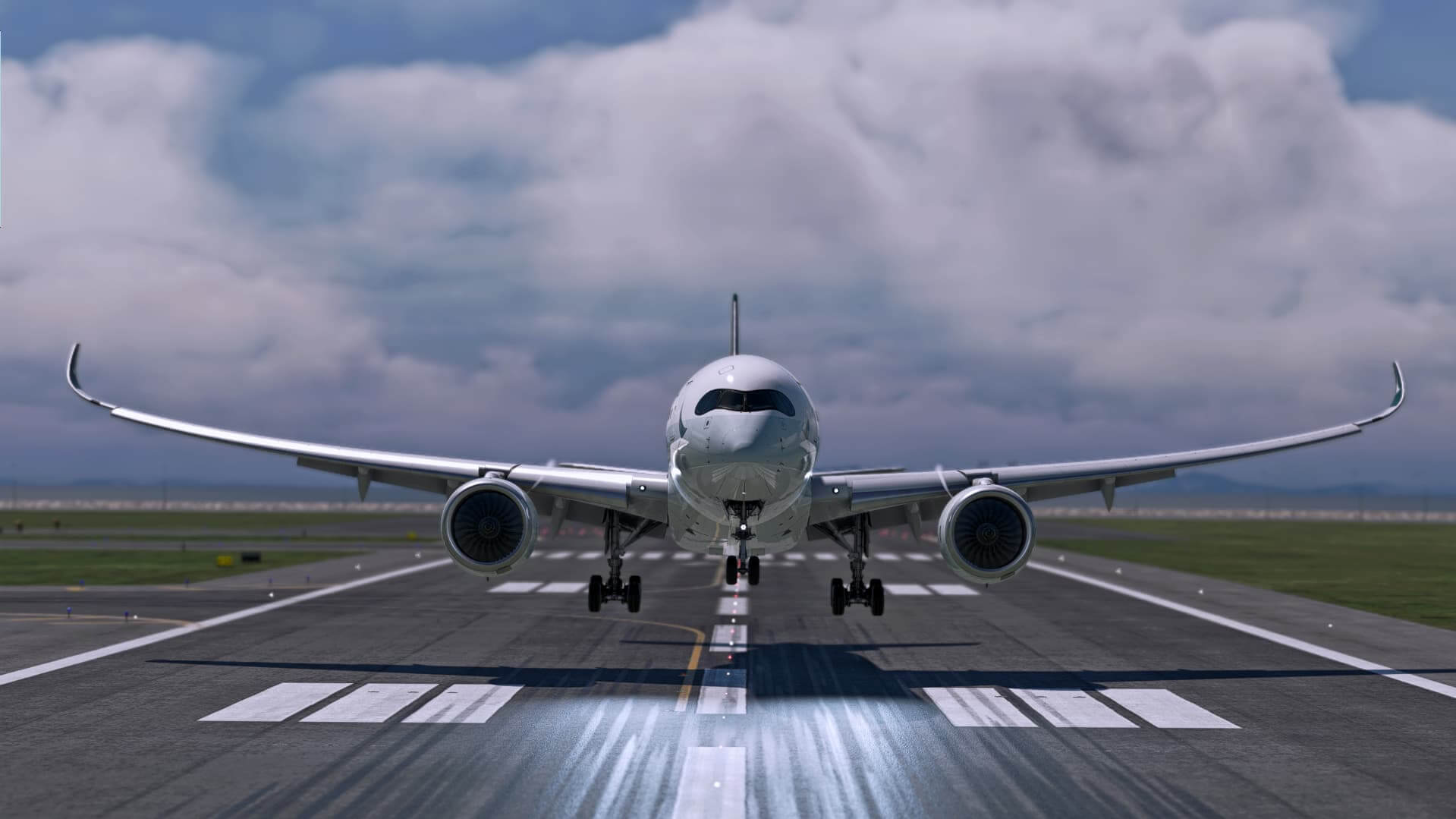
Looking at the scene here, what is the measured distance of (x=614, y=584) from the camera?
29719 millimetres

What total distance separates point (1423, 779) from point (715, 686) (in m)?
13.1

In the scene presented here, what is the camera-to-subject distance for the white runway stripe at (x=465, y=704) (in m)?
21.1

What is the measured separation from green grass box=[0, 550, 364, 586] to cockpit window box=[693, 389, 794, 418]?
1472 inches

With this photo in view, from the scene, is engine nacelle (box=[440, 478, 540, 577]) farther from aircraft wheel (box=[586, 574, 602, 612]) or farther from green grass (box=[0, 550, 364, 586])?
green grass (box=[0, 550, 364, 586])

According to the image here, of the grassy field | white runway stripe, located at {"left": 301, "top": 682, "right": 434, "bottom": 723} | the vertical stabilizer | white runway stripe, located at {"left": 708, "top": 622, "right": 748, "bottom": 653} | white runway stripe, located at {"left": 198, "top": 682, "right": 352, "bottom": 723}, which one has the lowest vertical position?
white runway stripe, located at {"left": 198, "top": 682, "right": 352, "bottom": 723}

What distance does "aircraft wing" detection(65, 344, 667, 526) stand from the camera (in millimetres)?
26969

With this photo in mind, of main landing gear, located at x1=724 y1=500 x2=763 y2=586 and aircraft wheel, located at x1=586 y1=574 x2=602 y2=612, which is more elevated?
main landing gear, located at x1=724 y1=500 x2=763 y2=586

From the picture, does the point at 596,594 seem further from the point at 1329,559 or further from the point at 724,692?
the point at 1329,559

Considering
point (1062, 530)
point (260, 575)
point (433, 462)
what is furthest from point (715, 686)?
point (1062, 530)

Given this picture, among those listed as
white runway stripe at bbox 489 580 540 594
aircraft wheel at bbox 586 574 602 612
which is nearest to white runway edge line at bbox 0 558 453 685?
white runway stripe at bbox 489 580 540 594

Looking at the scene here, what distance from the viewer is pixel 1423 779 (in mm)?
16812

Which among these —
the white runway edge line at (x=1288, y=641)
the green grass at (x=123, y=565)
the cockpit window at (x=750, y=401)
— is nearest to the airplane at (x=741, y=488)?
the cockpit window at (x=750, y=401)

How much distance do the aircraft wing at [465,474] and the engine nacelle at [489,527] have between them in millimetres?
1626

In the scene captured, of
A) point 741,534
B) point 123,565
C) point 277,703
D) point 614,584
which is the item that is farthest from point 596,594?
point 123,565
